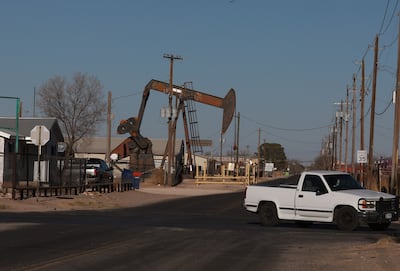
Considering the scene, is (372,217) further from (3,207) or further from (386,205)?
(3,207)

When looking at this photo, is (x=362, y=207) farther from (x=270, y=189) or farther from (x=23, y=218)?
(x=23, y=218)

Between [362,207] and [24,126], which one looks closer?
[362,207]

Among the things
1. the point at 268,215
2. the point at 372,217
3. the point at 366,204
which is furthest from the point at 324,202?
the point at 268,215

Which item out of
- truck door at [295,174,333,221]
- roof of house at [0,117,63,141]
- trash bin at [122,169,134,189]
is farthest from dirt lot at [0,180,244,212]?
truck door at [295,174,333,221]

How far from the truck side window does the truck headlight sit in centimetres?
128

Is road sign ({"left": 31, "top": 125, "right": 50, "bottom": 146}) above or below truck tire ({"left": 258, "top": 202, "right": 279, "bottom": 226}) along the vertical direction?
above

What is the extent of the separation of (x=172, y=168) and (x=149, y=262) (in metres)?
50.3

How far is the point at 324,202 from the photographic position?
71.5 feet

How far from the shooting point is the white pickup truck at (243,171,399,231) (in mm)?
21062

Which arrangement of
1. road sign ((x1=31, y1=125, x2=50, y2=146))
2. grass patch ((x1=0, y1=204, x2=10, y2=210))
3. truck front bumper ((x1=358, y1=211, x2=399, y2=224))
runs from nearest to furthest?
truck front bumper ((x1=358, y1=211, x2=399, y2=224)) → grass patch ((x1=0, y1=204, x2=10, y2=210)) → road sign ((x1=31, y1=125, x2=50, y2=146))

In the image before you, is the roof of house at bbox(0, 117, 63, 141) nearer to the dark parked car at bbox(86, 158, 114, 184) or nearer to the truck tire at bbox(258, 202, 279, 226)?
the dark parked car at bbox(86, 158, 114, 184)

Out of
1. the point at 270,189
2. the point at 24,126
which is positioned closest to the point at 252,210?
the point at 270,189

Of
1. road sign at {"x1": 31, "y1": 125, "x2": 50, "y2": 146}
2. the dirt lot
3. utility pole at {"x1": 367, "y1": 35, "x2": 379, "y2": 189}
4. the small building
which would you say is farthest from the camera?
utility pole at {"x1": 367, "y1": 35, "x2": 379, "y2": 189}

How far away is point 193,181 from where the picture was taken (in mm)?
68562
